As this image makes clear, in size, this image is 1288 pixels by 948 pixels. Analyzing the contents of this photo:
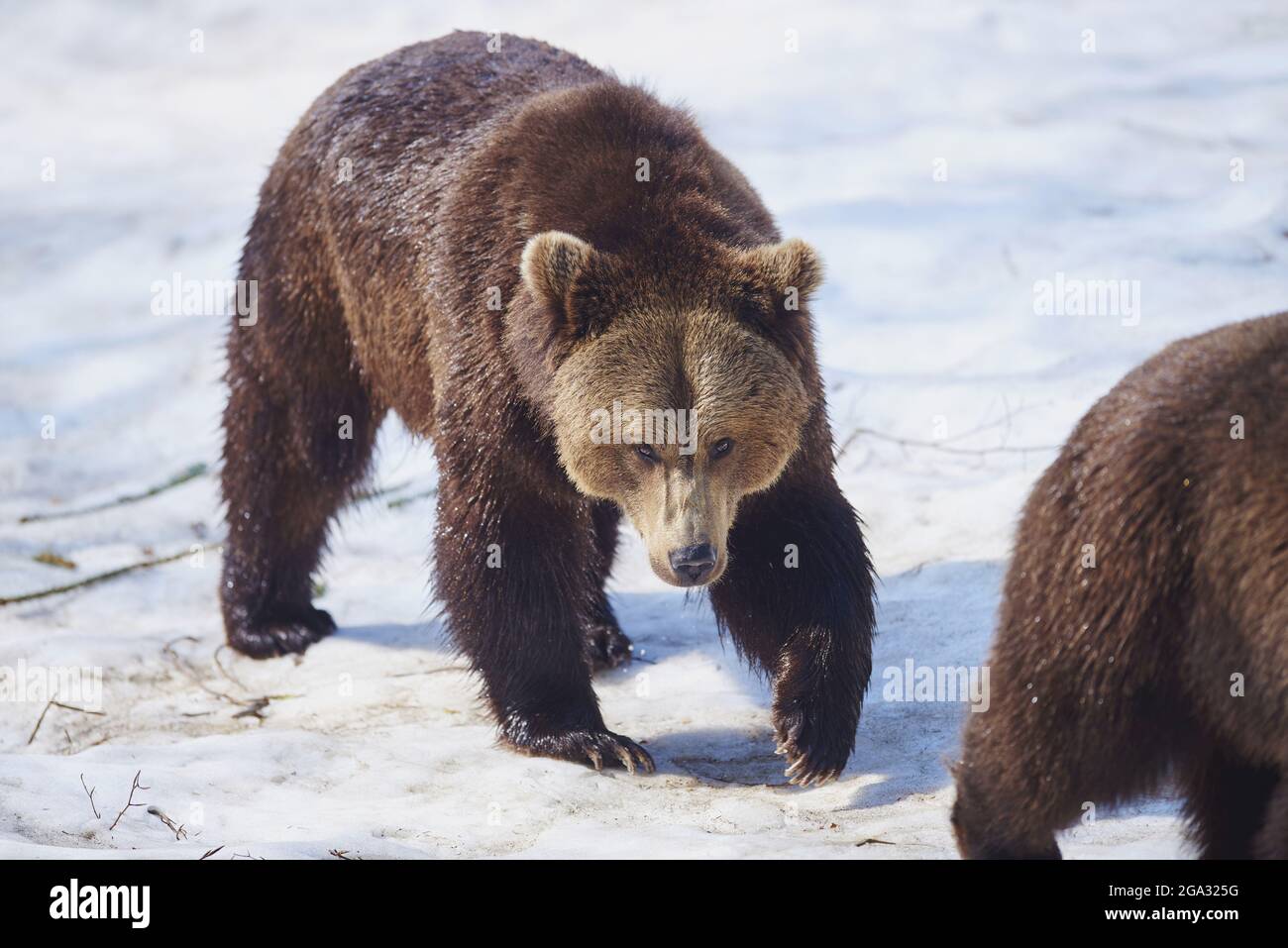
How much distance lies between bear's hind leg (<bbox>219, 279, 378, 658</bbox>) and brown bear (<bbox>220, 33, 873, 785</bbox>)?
1.5 inches

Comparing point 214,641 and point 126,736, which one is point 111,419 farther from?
point 126,736

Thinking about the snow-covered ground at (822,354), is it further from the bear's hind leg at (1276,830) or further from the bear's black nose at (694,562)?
the bear's black nose at (694,562)

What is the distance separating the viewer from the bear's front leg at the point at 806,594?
19.6 feet

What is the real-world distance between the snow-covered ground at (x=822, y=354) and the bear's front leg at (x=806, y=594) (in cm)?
33

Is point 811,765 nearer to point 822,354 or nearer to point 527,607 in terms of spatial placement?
point 527,607

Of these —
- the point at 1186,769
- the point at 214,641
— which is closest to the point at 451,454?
the point at 214,641

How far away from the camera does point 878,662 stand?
6902mm

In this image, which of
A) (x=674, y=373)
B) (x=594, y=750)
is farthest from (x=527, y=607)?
(x=674, y=373)

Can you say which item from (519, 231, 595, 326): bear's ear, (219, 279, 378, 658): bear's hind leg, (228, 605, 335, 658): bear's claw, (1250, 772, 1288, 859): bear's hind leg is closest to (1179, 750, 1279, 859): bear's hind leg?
(1250, 772, 1288, 859): bear's hind leg

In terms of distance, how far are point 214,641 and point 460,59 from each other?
10.7 feet

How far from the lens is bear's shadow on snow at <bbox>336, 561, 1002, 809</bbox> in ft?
19.8

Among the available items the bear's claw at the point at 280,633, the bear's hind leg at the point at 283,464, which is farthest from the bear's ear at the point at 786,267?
the bear's claw at the point at 280,633

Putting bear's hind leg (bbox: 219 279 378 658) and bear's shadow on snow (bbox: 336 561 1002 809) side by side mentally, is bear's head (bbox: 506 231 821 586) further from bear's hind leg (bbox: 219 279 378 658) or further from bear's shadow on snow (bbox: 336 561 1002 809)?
bear's hind leg (bbox: 219 279 378 658)

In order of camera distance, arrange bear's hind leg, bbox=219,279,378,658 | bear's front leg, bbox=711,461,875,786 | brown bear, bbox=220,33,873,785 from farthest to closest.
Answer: bear's hind leg, bbox=219,279,378,658, bear's front leg, bbox=711,461,875,786, brown bear, bbox=220,33,873,785
